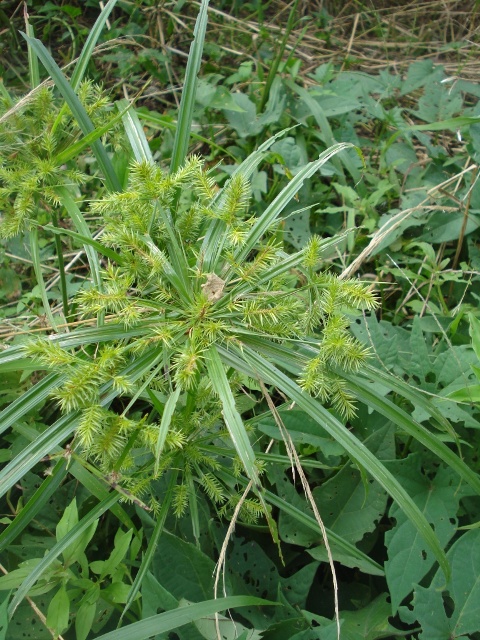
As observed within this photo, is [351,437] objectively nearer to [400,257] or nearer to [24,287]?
[400,257]

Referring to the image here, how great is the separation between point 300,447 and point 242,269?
60 centimetres

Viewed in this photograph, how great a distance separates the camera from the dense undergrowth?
0.84 meters

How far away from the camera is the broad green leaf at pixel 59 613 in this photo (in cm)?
95

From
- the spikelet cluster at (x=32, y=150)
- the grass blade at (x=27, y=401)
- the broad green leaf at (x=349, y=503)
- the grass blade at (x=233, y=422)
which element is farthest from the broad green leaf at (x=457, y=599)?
the spikelet cluster at (x=32, y=150)

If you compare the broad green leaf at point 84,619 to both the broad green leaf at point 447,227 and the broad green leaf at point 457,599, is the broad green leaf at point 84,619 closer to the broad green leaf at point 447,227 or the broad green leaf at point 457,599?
the broad green leaf at point 457,599

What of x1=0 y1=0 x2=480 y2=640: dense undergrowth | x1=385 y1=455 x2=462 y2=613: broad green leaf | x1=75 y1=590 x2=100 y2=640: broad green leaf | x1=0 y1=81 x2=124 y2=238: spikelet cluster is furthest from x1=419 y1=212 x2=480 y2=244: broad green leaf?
x1=75 y1=590 x2=100 y2=640: broad green leaf

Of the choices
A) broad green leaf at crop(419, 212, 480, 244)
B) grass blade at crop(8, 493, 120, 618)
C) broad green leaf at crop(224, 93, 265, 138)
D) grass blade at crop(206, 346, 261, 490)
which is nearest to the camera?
grass blade at crop(206, 346, 261, 490)

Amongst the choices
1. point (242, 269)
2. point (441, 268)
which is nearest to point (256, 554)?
point (242, 269)

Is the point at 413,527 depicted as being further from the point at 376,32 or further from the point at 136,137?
the point at 376,32

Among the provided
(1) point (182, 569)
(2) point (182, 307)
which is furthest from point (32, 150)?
(1) point (182, 569)

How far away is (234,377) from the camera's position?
108 cm

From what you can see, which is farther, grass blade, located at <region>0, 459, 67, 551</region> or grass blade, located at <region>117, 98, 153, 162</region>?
grass blade, located at <region>117, 98, 153, 162</region>

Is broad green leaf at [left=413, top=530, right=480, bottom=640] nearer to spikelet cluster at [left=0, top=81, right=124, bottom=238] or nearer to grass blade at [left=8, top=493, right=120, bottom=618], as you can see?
grass blade at [left=8, top=493, right=120, bottom=618]

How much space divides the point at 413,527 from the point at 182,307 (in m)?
0.60
